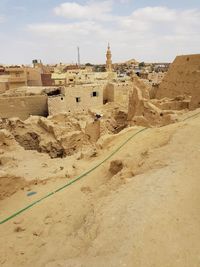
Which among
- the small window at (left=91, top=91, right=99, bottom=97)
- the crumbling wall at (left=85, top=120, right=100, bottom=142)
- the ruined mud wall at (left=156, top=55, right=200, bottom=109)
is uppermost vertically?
the ruined mud wall at (left=156, top=55, right=200, bottom=109)

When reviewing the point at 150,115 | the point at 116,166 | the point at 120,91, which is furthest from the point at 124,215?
the point at 120,91

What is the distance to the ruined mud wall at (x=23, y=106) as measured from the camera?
55.4ft

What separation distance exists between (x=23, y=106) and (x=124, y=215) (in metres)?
14.4

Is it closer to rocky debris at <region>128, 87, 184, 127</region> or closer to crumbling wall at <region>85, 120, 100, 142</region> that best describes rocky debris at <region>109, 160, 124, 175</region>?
rocky debris at <region>128, 87, 184, 127</region>

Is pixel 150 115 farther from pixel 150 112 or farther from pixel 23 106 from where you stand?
pixel 23 106

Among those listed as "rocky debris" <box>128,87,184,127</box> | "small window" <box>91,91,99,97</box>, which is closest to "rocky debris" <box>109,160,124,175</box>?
"rocky debris" <box>128,87,184,127</box>

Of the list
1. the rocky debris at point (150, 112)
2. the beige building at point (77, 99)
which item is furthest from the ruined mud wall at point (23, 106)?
the rocky debris at point (150, 112)

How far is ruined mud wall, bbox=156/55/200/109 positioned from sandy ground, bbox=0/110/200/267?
719 cm

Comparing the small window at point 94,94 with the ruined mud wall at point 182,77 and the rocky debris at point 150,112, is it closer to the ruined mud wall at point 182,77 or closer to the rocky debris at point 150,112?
the ruined mud wall at point 182,77

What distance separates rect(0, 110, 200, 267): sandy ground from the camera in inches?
144

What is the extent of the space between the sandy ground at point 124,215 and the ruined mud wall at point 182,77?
7192 millimetres

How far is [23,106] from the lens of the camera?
57.9 feet

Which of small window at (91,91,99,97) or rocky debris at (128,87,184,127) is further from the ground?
rocky debris at (128,87,184,127)

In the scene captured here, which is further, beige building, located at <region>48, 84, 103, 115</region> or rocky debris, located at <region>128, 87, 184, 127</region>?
beige building, located at <region>48, 84, 103, 115</region>
